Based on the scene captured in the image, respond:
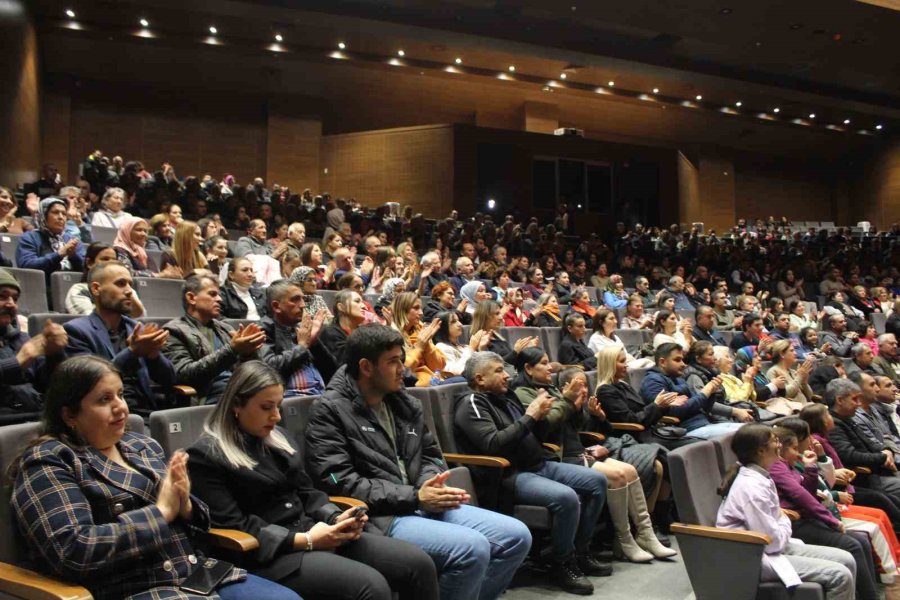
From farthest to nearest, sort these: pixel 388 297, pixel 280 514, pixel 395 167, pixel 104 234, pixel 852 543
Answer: pixel 395 167, pixel 104 234, pixel 388 297, pixel 852 543, pixel 280 514

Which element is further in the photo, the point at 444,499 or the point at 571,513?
the point at 571,513

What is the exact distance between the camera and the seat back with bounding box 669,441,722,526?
2.24 m

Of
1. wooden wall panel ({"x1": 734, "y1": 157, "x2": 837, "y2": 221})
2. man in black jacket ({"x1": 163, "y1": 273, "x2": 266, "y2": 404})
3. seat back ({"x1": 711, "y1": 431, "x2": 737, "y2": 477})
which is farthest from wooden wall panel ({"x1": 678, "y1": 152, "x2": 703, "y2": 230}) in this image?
man in black jacket ({"x1": 163, "y1": 273, "x2": 266, "y2": 404})

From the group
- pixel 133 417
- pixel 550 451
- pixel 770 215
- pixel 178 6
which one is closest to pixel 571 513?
pixel 550 451

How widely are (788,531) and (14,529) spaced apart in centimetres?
206

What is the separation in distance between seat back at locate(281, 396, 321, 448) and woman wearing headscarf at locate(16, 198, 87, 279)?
5.67 ft

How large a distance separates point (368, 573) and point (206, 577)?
34 centimetres

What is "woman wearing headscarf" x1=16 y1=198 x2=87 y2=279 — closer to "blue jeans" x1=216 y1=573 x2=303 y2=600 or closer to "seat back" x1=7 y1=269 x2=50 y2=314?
"seat back" x1=7 y1=269 x2=50 y2=314

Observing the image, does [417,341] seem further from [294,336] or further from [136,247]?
[136,247]

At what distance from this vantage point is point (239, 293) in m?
3.24

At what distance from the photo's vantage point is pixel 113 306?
2160 millimetres

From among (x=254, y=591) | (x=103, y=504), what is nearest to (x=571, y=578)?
(x=254, y=591)

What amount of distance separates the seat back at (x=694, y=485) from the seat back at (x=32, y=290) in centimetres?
252

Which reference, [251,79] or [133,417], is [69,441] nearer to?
[133,417]
